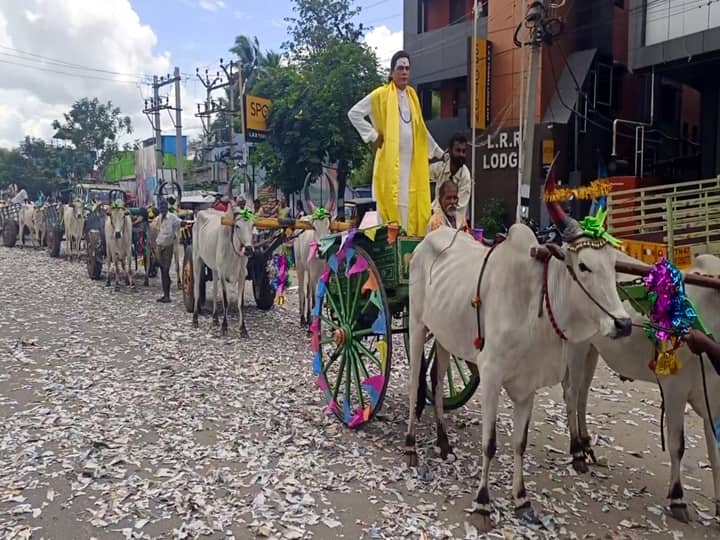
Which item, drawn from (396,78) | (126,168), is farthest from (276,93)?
(126,168)

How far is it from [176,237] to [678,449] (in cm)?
1103

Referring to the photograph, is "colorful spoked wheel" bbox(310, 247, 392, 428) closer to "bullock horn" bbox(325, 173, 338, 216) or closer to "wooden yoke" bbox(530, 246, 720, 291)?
"wooden yoke" bbox(530, 246, 720, 291)

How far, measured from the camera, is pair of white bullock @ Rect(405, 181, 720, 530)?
3.29 meters

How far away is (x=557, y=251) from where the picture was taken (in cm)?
338

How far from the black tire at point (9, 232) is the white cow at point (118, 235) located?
1340 centimetres

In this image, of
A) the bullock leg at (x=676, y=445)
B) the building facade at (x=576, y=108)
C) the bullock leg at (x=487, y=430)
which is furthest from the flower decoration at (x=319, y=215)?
the building facade at (x=576, y=108)

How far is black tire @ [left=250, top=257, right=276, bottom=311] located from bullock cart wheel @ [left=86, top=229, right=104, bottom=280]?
585 cm

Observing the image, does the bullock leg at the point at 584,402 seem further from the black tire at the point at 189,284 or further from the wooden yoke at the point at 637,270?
the black tire at the point at 189,284

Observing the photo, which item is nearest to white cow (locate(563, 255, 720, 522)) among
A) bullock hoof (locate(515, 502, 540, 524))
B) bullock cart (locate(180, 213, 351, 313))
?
bullock hoof (locate(515, 502, 540, 524))

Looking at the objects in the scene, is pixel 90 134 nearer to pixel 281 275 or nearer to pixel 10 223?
pixel 10 223

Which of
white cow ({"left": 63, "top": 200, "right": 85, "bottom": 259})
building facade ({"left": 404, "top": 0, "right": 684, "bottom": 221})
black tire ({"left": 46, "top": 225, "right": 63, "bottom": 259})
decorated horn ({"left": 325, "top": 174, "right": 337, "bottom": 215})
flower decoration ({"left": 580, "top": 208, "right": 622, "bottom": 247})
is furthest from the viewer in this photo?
black tire ({"left": 46, "top": 225, "right": 63, "bottom": 259})

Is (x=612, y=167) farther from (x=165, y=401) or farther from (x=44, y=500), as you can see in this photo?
(x=44, y=500)

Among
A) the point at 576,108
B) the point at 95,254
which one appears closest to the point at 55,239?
the point at 95,254

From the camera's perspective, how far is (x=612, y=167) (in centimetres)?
1509
